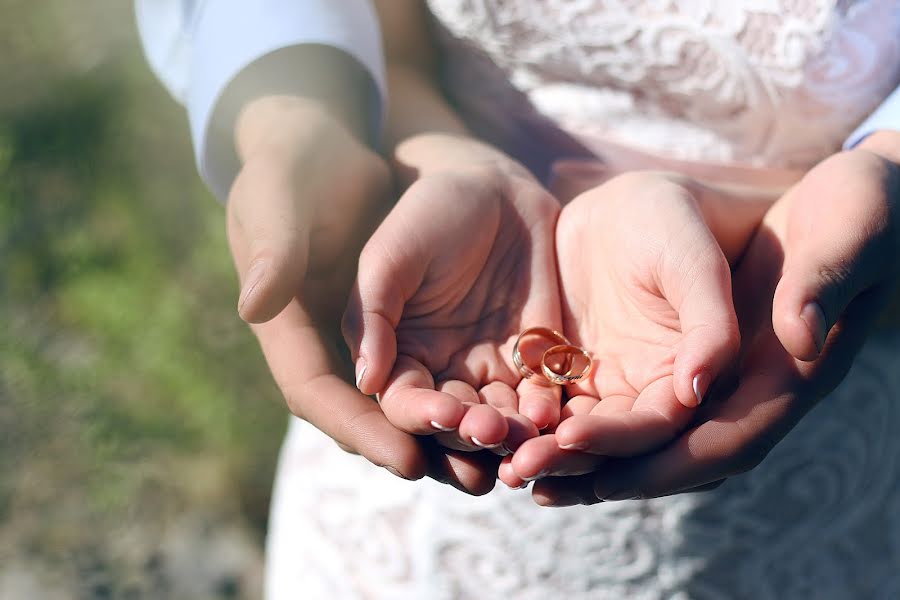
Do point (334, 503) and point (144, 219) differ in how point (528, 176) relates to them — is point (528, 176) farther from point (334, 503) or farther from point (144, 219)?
point (144, 219)

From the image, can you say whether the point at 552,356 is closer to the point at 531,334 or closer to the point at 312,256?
the point at 531,334

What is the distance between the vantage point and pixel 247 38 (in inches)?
45.2

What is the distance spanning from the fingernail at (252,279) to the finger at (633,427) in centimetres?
34

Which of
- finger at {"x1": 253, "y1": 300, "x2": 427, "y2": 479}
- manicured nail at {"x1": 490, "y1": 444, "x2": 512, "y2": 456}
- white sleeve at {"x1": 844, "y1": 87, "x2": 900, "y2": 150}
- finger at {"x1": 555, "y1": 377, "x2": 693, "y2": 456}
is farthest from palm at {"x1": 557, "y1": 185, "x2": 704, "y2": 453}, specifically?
white sleeve at {"x1": 844, "y1": 87, "x2": 900, "y2": 150}

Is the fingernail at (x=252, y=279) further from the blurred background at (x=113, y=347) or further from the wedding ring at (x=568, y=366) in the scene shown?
the blurred background at (x=113, y=347)

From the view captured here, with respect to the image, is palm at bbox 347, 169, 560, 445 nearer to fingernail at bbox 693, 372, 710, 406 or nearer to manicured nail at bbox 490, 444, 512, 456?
manicured nail at bbox 490, 444, 512, 456

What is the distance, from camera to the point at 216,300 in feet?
8.09

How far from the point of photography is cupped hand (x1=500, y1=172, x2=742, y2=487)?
0.80 m

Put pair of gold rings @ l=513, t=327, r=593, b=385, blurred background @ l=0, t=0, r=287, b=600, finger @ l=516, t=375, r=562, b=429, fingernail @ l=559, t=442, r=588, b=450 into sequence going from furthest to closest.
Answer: blurred background @ l=0, t=0, r=287, b=600
pair of gold rings @ l=513, t=327, r=593, b=385
finger @ l=516, t=375, r=562, b=429
fingernail @ l=559, t=442, r=588, b=450

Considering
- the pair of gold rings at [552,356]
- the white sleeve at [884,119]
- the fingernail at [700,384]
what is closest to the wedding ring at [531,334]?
the pair of gold rings at [552,356]

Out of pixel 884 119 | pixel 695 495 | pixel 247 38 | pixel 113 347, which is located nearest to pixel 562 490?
pixel 695 495

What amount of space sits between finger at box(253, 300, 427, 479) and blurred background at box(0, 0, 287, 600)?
1408 mm

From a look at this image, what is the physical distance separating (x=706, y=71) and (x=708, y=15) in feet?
0.22

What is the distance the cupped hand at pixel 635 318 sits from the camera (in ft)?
2.61
